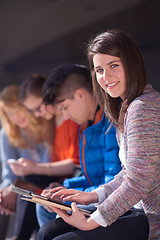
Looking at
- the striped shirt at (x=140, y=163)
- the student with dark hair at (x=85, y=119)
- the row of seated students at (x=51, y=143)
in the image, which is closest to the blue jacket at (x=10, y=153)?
the row of seated students at (x=51, y=143)

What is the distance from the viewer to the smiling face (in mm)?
1353

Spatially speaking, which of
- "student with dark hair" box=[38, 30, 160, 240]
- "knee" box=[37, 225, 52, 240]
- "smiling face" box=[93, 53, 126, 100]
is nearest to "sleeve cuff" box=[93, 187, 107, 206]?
"student with dark hair" box=[38, 30, 160, 240]

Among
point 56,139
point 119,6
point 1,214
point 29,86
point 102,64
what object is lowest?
point 1,214

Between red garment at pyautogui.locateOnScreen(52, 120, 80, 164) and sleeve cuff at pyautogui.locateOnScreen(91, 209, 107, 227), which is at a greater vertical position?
sleeve cuff at pyautogui.locateOnScreen(91, 209, 107, 227)

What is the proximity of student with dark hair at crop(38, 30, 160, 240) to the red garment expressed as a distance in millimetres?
698

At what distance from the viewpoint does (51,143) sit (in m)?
2.28

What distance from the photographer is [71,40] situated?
102 inches

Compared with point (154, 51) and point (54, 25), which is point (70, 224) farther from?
point (54, 25)

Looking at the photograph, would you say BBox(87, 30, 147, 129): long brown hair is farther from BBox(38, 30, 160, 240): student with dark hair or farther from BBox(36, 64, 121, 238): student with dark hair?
BBox(36, 64, 121, 238): student with dark hair

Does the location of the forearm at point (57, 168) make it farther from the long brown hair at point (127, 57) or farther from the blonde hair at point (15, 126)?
the long brown hair at point (127, 57)

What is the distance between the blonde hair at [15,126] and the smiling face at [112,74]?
3.56 ft

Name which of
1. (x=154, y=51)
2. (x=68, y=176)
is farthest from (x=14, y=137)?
(x=154, y=51)

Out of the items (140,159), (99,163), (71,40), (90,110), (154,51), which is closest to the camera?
(140,159)

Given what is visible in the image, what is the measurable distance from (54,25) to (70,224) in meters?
1.84
